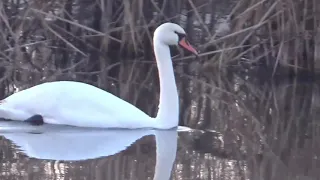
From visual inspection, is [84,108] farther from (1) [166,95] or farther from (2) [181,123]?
(2) [181,123]

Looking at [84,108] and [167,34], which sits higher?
[167,34]

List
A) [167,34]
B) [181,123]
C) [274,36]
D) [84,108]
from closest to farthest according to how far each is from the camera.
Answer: [84,108] → [167,34] → [181,123] → [274,36]

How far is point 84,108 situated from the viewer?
746 cm

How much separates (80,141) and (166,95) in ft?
2.94

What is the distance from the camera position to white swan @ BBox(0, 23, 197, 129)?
7.42 meters

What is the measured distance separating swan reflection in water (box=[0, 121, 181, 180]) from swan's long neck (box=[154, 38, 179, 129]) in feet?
0.26

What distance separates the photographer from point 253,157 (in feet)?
21.9

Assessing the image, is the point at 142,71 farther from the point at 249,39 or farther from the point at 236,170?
the point at 236,170

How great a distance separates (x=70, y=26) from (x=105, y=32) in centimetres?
63

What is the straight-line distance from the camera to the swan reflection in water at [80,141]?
21.2 ft

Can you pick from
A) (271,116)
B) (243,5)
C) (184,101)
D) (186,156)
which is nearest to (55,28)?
(243,5)

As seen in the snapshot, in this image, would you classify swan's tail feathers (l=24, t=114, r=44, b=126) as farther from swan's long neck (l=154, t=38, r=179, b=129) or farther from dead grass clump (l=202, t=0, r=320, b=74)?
dead grass clump (l=202, t=0, r=320, b=74)

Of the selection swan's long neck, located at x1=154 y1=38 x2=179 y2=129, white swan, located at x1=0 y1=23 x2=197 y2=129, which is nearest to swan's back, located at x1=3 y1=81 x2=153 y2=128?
white swan, located at x1=0 y1=23 x2=197 y2=129

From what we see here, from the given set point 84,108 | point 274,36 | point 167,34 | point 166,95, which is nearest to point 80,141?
point 84,108
